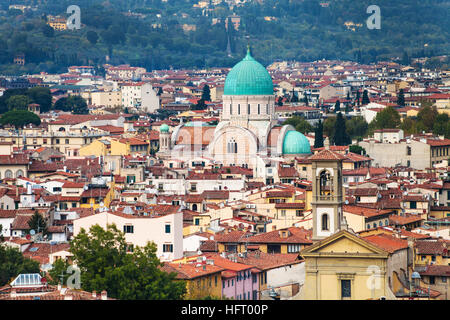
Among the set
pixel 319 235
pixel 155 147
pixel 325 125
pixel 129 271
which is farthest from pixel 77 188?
pixel 325 125

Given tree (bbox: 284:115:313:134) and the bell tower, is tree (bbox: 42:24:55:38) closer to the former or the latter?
tree (bbox: 284:115:313:134)

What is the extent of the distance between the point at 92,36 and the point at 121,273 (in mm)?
168410

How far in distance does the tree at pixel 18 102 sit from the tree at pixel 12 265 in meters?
79.5

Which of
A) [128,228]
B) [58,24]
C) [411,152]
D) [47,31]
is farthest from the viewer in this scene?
[58,24]

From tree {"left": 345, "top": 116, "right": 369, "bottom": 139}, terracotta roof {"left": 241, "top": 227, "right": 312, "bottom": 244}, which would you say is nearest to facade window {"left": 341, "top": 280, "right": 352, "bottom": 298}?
terracotta roof {"left": 241, "top": 227, "right": 312, "bottom": 244}

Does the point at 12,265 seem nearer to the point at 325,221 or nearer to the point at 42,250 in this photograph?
the point at 325,221

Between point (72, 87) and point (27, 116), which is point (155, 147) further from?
point (72, 87)

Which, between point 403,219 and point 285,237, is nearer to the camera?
point 285,237

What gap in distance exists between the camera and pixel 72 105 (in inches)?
4515

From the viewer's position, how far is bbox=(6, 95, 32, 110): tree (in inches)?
4181

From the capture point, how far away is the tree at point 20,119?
86.8 meters

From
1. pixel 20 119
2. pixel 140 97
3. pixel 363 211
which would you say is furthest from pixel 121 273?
pixel 140 97

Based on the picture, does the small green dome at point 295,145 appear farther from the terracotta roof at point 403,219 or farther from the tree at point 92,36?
the tree at point 92,36

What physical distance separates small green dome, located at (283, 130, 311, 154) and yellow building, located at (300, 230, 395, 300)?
42792 mm
